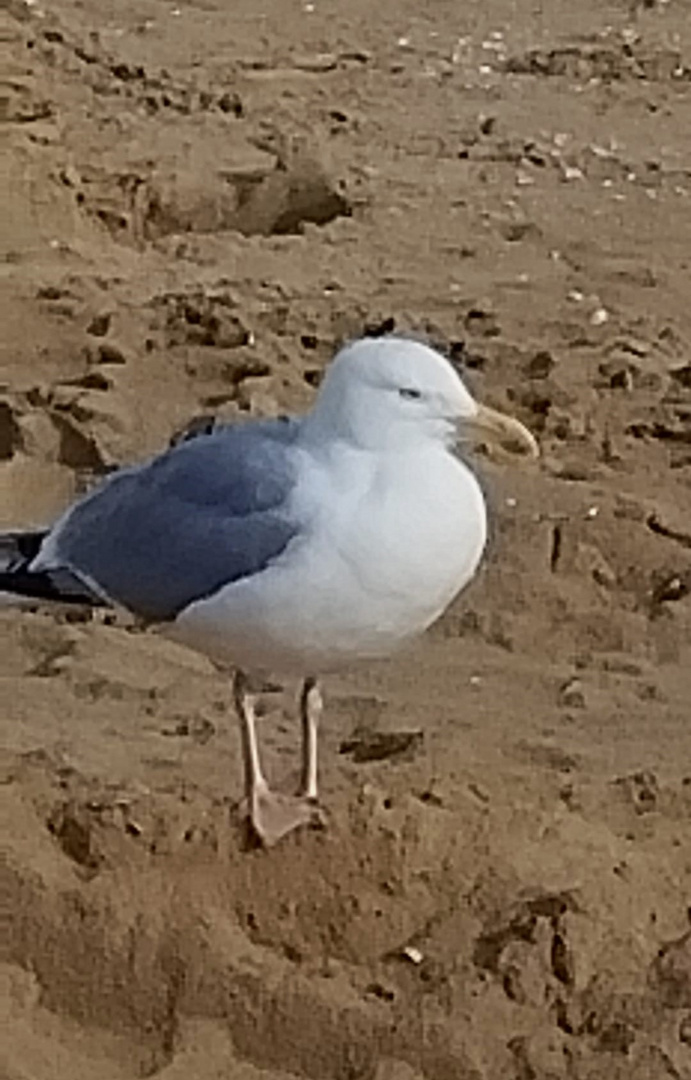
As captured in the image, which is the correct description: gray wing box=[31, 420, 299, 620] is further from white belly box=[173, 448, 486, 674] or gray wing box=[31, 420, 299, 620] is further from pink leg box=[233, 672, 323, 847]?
pink leg box=[233, 672, 323, 847]

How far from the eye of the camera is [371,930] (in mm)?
2805

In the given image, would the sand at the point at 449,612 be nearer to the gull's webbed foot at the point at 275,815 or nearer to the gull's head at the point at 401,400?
the gull's webbed foot at the point at 275,815

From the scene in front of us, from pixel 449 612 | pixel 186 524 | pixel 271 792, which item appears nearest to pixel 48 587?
pixel 186 524

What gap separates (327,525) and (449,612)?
1.05 meters

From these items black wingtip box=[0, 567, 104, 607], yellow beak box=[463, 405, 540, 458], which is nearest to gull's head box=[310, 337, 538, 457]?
yellow beak box=[463, 405, 540, 458]

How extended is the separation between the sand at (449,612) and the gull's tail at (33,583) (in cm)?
26

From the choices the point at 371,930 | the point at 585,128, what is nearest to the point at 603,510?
the point at 371,930

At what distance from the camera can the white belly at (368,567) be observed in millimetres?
2559

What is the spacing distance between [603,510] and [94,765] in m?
1.08

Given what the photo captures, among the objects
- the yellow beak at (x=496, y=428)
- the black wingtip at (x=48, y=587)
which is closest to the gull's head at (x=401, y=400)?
the yellow beak at (x=496, y=428)

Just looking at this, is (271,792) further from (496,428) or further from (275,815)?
(496,428)

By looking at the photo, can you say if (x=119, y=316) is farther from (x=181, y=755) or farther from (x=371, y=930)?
(x=371, y=930)

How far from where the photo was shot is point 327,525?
2574 mm

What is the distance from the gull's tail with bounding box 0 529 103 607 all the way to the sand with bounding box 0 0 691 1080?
0.84 ft
